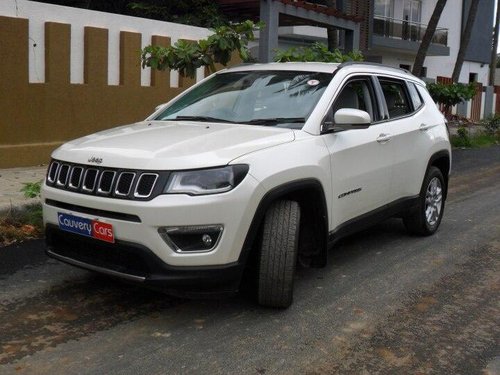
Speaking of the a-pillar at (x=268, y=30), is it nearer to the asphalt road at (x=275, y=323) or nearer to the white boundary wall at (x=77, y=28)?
the white boundary wall at (x=77, y=28)

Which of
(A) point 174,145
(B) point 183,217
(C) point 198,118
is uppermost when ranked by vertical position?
(C) point 198,118

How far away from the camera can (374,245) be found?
633 centimetres

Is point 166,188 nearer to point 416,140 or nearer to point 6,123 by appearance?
point 416,140

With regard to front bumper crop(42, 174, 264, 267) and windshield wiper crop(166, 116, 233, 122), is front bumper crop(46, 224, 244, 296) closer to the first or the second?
front bumper crop(42, 174, 264, 267)

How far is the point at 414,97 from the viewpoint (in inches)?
257

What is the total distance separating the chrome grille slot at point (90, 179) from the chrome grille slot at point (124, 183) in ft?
0.70

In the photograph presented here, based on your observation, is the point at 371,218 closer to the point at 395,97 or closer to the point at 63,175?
the point at 395,97

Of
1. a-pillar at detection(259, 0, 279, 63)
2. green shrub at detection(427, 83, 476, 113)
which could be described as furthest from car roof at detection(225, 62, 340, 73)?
green shrub at detection(427, 83, 476, 113)

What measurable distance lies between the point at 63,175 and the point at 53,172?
151 mm

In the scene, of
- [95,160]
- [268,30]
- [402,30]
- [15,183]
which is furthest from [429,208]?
[402,30]

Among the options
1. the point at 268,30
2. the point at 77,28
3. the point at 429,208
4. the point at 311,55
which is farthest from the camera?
the point at 268,30

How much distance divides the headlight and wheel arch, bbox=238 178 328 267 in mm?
269

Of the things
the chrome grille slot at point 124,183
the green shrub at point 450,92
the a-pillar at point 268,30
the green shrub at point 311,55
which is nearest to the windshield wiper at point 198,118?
the chrome grille slot at point 124,183

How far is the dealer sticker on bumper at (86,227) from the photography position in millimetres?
3910
